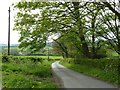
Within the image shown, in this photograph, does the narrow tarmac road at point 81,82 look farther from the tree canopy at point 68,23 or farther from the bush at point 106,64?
the tree canopy at point 68,23

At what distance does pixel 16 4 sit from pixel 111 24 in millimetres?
8430

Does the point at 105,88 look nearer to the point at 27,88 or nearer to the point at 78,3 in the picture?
the point at 27,88

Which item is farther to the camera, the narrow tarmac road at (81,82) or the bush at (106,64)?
the bush at (106,64)

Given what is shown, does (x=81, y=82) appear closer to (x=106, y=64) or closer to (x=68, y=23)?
(x=106, y=64)

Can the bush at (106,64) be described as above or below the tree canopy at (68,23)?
below

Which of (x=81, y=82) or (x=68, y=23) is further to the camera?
(x=68, y=23)

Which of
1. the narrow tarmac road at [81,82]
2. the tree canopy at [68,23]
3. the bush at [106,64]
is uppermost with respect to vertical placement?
the tree canopy at [68,23]

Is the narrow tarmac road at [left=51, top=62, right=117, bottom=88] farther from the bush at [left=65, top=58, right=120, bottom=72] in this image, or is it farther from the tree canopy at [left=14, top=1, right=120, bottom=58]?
the tree canopy at [left=14, top=1, right=120, bottom=58]

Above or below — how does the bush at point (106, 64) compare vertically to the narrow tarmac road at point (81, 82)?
above

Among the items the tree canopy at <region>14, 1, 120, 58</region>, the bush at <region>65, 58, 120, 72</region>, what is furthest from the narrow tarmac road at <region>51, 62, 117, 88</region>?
the tree canopy at <region>14, 1, 120, 58</region>

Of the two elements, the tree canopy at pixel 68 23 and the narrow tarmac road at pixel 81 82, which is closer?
the narrow tarmac road at pixel 81 82

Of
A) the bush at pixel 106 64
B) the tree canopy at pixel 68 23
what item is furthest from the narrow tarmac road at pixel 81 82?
the tree canopy at pixel 68 23

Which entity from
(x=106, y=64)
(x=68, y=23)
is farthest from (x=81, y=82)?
(x=68, y=23)

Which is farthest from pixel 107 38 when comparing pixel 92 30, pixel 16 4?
pixel 16 4
